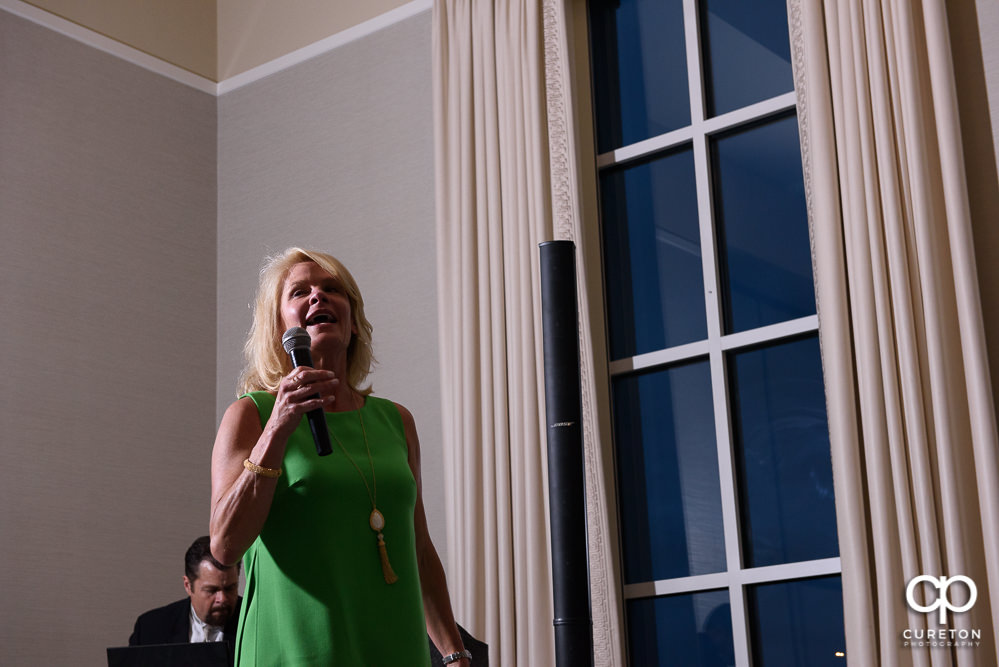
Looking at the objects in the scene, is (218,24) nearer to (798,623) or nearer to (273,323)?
(798,623)

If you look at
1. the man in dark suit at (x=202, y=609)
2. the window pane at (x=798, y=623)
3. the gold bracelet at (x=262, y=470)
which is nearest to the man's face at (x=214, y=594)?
the man in dark suit at (x=202, y=609)

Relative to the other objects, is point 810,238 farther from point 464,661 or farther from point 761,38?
point 464,661

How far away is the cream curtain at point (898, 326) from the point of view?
3.36 m

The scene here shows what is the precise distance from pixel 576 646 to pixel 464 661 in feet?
1.10

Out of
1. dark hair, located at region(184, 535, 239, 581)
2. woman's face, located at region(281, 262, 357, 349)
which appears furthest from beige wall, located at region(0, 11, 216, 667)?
woman's face, located at region(281, 262, 357, 349)

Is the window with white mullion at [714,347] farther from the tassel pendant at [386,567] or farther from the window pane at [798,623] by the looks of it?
the tassel pendant at [386,567]

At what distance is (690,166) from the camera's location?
4.50 m

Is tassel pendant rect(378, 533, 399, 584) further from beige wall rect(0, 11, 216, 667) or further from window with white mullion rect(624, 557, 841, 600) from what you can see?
beige wall rect(0, 11, 216, 667)

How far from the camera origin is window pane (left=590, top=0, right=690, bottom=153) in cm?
462

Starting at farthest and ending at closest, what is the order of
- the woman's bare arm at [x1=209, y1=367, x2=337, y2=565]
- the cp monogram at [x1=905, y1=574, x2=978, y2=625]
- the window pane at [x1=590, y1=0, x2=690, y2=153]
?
the window pane at [x1=590, y1=0, x2=690, y2=153] < the cp monogram at [x1=905, y1=574, x2=978, y2=625] < the woman's bare arm at [x1=209, y1=367, x2=337, y2=565]

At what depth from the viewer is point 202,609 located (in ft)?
14.0

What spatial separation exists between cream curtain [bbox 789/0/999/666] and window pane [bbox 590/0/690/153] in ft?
2.60

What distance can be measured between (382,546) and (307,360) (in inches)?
13.5

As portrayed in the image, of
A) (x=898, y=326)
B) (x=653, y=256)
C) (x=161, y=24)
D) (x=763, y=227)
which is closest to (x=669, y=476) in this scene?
(x=653, y=256)
